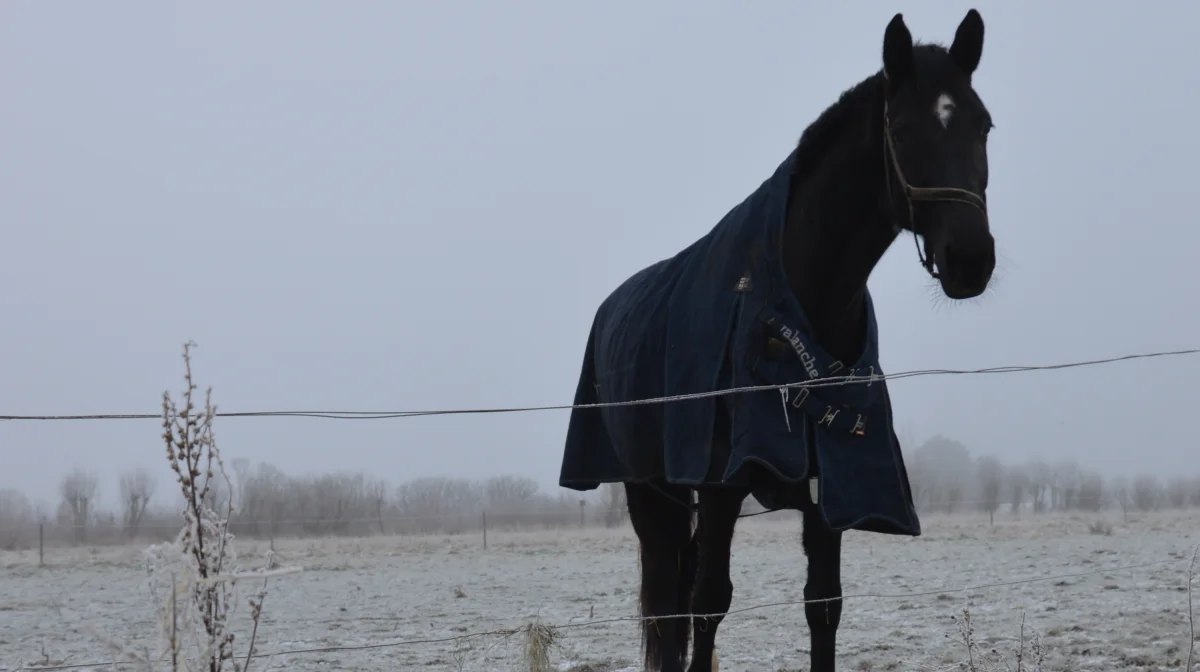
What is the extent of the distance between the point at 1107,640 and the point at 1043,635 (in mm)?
Answer: 337

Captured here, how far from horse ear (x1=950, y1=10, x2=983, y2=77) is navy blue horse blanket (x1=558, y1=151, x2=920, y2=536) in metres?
0.64

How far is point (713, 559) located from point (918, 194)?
1484 millimetres

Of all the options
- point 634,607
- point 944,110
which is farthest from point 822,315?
point 634,607

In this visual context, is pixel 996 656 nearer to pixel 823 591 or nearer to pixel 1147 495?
pixel 823 591

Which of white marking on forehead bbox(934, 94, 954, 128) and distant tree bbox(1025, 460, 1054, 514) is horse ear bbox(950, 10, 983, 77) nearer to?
white marking on forehead bbox(934, 94, 954, 128)

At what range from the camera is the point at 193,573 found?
2010mm

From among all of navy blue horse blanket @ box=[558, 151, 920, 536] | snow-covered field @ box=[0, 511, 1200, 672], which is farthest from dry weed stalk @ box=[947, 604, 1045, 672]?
navy blue horse blanket @ box=[558, 151, 920, 536]

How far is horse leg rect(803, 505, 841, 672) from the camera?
3.56 m

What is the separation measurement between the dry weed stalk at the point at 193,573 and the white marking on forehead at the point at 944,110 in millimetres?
2347

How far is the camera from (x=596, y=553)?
1752 centimetres

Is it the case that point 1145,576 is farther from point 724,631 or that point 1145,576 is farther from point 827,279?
point 827,279

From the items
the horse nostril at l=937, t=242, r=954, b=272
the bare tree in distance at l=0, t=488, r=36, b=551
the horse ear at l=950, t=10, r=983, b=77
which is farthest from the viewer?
the bare tree in distance at l=0, t=488, r=36, b=551

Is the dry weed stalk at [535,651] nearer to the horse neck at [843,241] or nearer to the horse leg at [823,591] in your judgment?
the horse leg at [823,591]

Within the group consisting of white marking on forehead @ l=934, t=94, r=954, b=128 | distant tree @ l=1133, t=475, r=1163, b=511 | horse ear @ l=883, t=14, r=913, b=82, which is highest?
horse ear @ l=883, t=14, r=913, b=82
